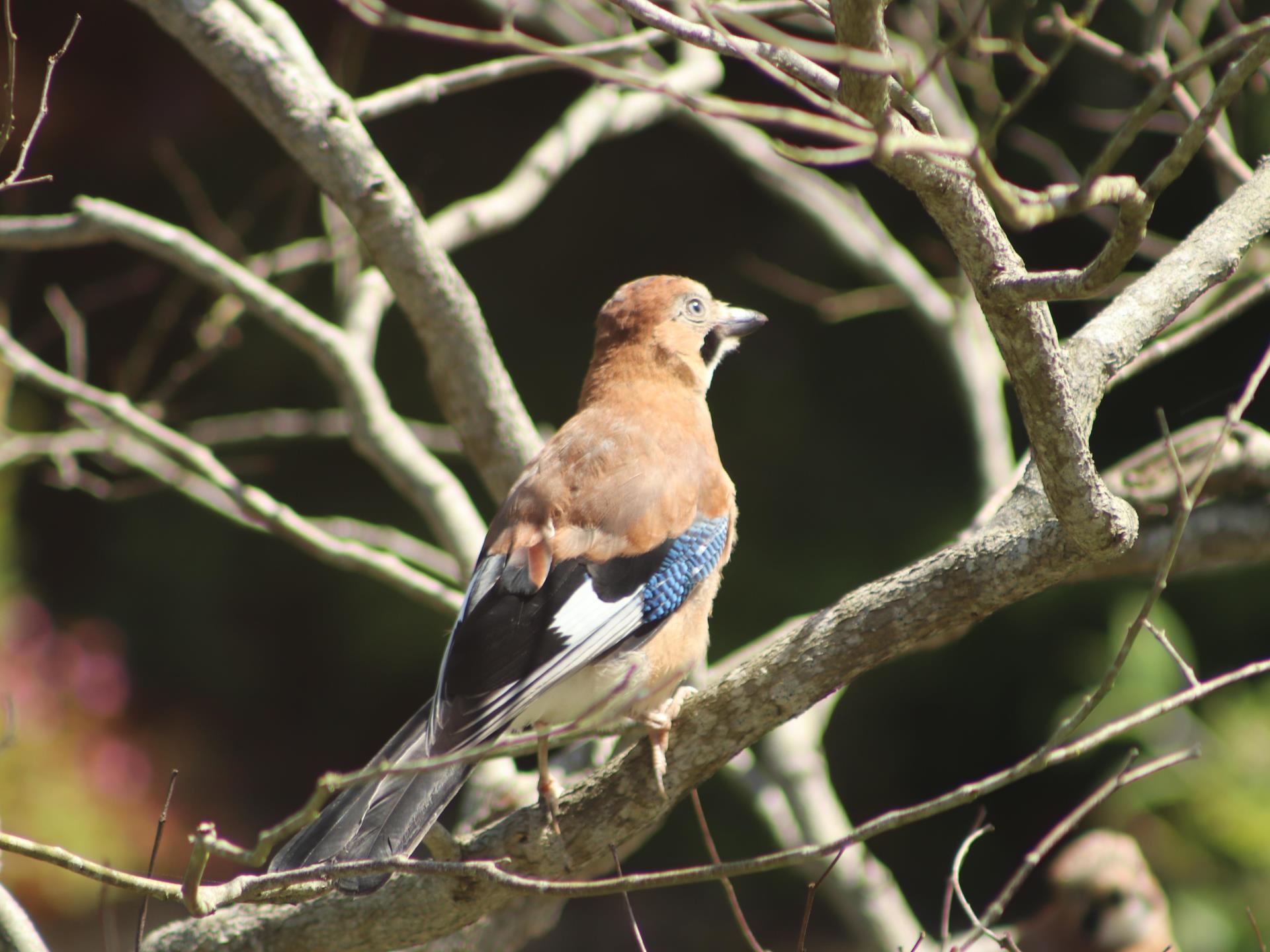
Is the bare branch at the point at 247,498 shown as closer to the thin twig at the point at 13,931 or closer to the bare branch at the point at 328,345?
the bare branch at the point at 328,345

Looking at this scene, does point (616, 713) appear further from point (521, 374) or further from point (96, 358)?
point (96, 358)

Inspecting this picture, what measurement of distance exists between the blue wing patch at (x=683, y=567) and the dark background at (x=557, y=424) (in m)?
2.03

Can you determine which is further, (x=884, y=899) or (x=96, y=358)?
(x=96, y=358)

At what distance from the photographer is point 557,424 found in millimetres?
5996

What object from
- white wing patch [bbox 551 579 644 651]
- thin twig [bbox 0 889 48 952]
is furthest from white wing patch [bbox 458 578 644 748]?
thin twig [bbox 0 889 48 952]

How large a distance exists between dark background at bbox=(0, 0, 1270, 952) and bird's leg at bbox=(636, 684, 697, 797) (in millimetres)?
2584

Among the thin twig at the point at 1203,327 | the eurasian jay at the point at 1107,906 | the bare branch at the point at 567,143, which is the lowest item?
the eurasian jay at the point at 1107,906

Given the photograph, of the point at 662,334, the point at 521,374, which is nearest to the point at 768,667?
the point at 662,334

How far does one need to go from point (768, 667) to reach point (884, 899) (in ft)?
4.80

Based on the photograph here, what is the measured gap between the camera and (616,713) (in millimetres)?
2350

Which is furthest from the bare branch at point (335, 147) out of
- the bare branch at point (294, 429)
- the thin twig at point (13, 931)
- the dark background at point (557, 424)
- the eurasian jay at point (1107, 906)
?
the eurasian jay at point (1107, 906)

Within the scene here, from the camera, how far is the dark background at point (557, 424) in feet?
16.3

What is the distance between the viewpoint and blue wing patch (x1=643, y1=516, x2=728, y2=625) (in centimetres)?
258

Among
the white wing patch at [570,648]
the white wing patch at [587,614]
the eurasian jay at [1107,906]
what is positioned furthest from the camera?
the eurasian jay at [1107,906]
